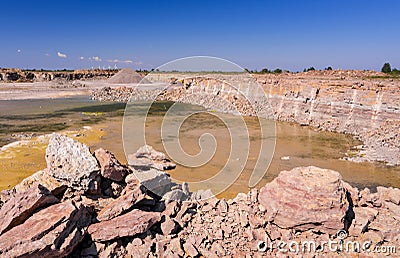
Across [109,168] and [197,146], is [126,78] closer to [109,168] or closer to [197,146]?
[197,146]

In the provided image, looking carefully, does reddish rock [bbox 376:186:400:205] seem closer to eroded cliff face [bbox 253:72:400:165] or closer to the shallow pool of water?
the shallow pool of water

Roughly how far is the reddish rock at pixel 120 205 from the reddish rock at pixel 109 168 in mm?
980

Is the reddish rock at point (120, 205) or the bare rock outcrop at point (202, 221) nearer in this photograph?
the bare rock outcrop at point (202, 221)

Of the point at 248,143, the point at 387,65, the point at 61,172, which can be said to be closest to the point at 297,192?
the point at 61,172

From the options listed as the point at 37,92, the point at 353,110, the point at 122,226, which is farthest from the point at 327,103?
the point at 37,92

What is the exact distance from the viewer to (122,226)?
5.98 meters

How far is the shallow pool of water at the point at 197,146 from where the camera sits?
11.5 meters

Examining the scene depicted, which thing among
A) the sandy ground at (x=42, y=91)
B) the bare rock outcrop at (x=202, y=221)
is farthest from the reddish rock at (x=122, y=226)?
the sandy ground at (x=42, y=91)

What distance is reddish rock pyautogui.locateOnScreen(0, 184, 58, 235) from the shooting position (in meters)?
5.46

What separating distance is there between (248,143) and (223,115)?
11646 mm

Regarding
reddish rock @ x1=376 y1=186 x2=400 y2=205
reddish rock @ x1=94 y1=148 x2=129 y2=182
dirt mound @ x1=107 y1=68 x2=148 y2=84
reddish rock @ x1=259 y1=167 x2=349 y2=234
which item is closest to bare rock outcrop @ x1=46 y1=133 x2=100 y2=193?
reddish rock @ x1=94 y1=148 x2=129 y2=182

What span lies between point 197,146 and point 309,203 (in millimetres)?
10242

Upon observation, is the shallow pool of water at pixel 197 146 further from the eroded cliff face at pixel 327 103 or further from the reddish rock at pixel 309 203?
the reddish rock at pixel 309 203

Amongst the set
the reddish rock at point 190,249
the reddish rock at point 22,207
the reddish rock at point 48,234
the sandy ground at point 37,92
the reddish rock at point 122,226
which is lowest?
the reddish rock at point 190,249
